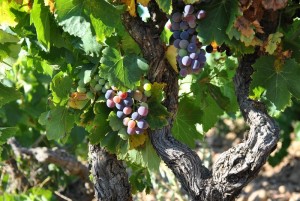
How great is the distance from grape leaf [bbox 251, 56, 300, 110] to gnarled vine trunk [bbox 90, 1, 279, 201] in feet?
0.24

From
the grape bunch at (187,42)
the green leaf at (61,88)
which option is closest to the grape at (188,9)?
the grape bunch at (187,42)

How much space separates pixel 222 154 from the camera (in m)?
2.49

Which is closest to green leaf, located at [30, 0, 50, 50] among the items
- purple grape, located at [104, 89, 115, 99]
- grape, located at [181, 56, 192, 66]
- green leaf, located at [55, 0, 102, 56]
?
A: green leaf, located at [55, 0, 102, 56]

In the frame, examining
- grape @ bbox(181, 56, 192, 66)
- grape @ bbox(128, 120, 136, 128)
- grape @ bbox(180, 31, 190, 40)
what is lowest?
grape @ bbox(128, 120, 136, 128)

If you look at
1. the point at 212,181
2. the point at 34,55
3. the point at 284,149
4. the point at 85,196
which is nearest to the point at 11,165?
the point at 85,196

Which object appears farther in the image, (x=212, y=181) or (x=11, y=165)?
(x=11, y=165)

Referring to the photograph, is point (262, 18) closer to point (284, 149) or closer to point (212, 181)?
point (212, 181)

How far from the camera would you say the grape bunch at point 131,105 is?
2.55 meters

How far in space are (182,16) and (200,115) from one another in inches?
25.5

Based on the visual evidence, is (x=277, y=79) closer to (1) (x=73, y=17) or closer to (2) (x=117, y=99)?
(2) (x=117, y=99)

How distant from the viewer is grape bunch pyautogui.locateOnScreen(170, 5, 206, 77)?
245cm

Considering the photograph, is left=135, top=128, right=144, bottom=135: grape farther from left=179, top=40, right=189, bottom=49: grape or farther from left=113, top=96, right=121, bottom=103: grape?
left=179, top=40, right=189, bottom=49: grape

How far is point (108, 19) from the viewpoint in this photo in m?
2.37

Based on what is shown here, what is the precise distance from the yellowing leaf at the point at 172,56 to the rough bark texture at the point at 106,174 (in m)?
0.60
